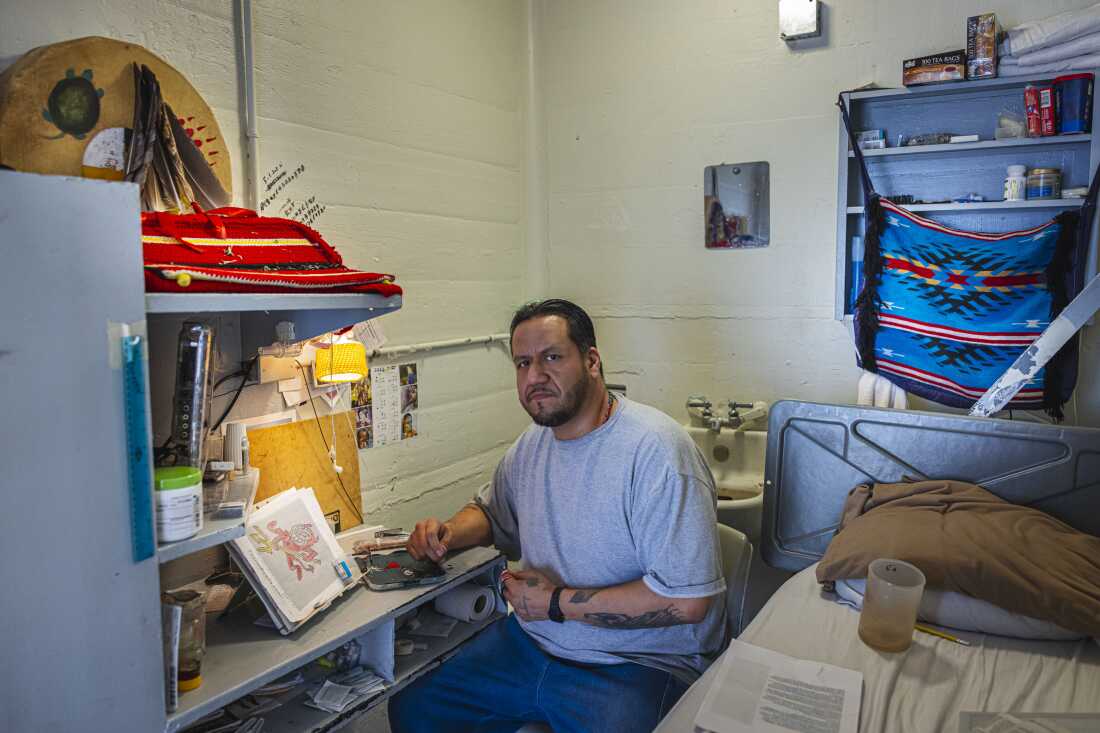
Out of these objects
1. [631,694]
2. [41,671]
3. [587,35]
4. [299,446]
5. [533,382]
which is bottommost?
[631,694]

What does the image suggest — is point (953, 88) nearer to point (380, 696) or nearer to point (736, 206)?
point (736, 206)

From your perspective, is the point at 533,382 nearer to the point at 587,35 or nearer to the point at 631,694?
the point at 631,694

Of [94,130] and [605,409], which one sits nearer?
[94,130]

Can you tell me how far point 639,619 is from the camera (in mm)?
1748

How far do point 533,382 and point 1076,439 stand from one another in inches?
54.6

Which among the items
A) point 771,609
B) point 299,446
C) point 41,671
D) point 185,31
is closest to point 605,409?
point 771,609

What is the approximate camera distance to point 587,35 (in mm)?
3250

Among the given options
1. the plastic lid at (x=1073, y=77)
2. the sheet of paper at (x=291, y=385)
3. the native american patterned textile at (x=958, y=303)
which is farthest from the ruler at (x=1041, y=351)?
the sheet of paper at (x=291, y=385)

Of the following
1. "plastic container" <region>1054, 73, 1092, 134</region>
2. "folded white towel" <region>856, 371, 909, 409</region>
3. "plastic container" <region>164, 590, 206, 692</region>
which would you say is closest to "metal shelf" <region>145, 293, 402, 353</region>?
"plastic container" <region>164, 590, 206, 692</region>

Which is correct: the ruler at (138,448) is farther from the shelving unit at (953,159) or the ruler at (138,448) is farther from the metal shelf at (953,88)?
the metal shelf at (953,88)

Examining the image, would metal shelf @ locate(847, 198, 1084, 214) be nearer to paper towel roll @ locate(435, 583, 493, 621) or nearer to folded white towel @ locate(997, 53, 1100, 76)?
folded white towel @ locate(997, 53, 1100, 76)

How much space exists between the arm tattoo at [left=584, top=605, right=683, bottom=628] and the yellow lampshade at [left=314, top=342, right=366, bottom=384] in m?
0.98

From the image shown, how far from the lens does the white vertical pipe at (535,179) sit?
3332 millimetres

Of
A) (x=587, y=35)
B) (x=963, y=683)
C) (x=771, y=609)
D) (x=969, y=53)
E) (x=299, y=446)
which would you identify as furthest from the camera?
(x=587, y=35)
